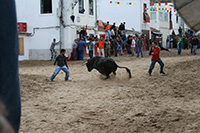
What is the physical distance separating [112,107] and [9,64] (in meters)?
5.39

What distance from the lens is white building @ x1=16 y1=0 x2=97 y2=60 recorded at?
2120 cm

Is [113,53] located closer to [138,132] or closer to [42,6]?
[42,6]

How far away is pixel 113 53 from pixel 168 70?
1344 centimetres

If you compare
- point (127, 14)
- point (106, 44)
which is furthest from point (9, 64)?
point (127, 14)

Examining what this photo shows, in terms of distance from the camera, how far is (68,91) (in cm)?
796

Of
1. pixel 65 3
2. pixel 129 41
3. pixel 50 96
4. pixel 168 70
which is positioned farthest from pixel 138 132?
pixel 129 41

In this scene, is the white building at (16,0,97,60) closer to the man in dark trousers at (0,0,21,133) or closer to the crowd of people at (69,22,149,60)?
the crowd of people at (69,22,149,60)

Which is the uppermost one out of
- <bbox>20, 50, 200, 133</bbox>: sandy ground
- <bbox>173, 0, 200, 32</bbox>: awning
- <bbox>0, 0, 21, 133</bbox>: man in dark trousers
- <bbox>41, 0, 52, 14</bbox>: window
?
<bbox>41, 0, 52, 14</bbox>: window

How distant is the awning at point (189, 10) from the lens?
18.4ft

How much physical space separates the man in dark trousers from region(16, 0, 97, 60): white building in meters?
20.6

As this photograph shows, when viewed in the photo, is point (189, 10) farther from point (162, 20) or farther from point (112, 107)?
point (162, 20)

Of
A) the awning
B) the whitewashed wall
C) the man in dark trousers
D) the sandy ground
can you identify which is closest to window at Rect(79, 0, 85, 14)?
the whitewashed wall

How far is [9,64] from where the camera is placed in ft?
1.86

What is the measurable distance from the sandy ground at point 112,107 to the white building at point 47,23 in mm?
12261
